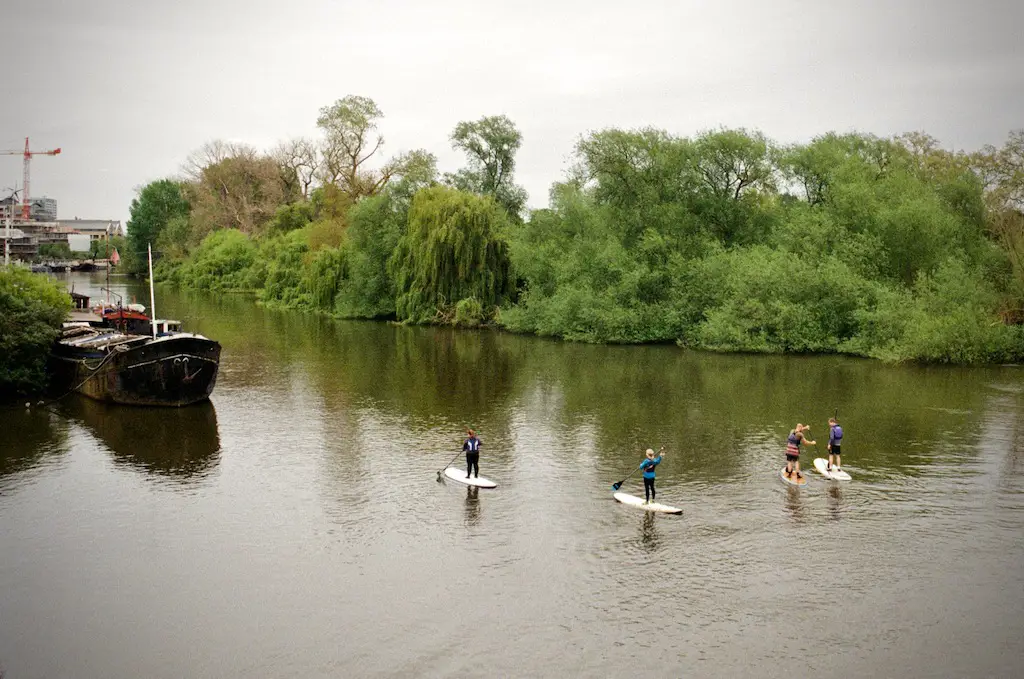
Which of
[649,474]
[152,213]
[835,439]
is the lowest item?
[649,474]

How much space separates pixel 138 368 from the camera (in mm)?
32094

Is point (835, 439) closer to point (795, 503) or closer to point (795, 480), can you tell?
point (795, 480)

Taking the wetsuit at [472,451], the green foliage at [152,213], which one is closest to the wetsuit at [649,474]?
the wetsuit at [472,451]

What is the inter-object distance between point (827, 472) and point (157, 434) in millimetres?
21906

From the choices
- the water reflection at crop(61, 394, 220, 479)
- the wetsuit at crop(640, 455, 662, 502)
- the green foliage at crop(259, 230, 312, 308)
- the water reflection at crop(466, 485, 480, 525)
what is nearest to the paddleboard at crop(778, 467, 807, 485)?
the wetsuit at crop(640, 455, 662, 502)

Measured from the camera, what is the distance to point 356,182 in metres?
87.0

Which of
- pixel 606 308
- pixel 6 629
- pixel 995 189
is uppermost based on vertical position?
pixel 995 189

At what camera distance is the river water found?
46.1 ft

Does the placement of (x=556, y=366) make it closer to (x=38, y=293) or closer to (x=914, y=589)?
(x=38, y=293)

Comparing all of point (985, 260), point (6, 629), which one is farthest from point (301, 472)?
point (985, 260)

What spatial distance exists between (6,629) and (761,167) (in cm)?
5316

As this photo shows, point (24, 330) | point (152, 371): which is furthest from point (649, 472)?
point (24, 330)

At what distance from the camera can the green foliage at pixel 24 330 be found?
109 ft

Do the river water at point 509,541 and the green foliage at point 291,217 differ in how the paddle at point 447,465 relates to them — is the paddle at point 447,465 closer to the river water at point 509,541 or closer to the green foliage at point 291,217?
the river water at point 509,541
